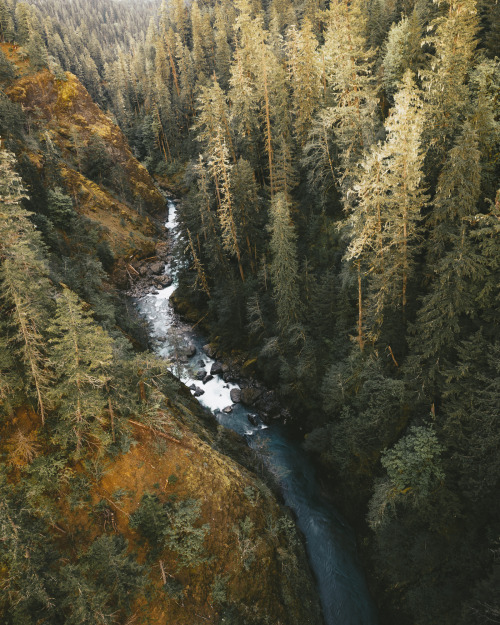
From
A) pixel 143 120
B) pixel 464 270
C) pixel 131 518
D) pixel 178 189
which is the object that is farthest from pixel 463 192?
pixel 143 120

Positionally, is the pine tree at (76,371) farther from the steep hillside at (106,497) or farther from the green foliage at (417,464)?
the green foliage at (417,464)

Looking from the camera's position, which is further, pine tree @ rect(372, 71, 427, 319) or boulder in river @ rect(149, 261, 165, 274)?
boulder in river @ rect(149, 261, 165, 274)

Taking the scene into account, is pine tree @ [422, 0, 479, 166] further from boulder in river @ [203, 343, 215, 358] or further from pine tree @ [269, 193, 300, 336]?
boulder in river @ [203, 343, 215, 358]

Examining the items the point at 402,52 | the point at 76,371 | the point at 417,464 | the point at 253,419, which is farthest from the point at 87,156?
the point at 417,464

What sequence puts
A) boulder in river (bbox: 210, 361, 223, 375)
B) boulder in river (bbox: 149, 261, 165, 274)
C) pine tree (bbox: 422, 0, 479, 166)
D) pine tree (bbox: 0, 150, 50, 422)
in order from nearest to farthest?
pine tree (bbox: 0, 150, 50, 422) → pine tree (bbox: 422, 0, 479, 166) → boulder in river (bbox: 210, 361, 223, 375) → boulder in river (bbox: 149, 261, 165, 274)

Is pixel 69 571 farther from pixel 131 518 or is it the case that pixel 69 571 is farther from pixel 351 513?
pixel 351 513

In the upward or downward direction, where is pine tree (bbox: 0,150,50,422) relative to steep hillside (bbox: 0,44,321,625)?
upward

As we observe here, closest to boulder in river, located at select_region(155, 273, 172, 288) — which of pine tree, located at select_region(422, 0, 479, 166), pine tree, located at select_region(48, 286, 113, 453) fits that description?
pine tree, located at select_region(48, 286, 113, 453)
